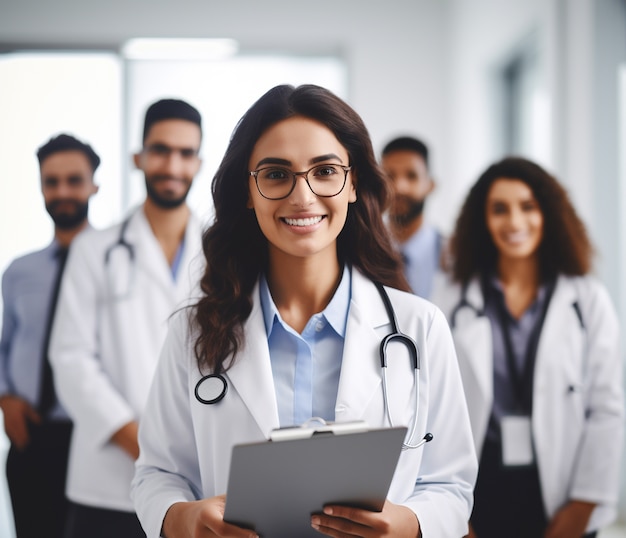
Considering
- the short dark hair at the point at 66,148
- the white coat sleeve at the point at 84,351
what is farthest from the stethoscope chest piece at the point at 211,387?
the short dark hair at the point at 66,148

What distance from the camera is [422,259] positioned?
2.68 m

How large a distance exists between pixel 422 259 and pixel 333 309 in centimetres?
150

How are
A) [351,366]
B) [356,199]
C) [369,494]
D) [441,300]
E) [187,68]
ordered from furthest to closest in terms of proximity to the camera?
[187,68], [441,300], [356,199], [351,366], [369,494]

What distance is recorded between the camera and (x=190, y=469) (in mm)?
1226

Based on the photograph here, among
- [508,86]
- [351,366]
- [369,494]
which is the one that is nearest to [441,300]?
[351,366]

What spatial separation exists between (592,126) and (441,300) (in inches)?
45.6

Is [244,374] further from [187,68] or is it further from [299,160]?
[187,68]

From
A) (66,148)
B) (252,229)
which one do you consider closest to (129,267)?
(66,148)

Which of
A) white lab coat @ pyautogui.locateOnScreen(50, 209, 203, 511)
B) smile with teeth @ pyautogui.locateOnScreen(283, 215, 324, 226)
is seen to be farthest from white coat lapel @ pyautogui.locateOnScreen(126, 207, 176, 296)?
smile with teeth @ pyautogui.locateOnScreen(283, 215, 324, 226)

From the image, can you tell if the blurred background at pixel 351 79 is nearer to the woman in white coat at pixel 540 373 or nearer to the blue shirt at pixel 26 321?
the blue shirt at pixel 26 321

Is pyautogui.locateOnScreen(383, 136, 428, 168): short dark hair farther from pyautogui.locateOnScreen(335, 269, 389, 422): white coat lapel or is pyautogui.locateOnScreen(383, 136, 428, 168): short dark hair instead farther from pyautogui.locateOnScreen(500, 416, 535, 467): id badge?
pyautogui.locateOnScreen(335, 269, 389, 422): white coat lapel

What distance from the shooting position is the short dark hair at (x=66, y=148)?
7.35 feet

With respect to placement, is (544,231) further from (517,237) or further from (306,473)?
(306,473)

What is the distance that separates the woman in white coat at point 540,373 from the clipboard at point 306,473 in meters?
0.98
